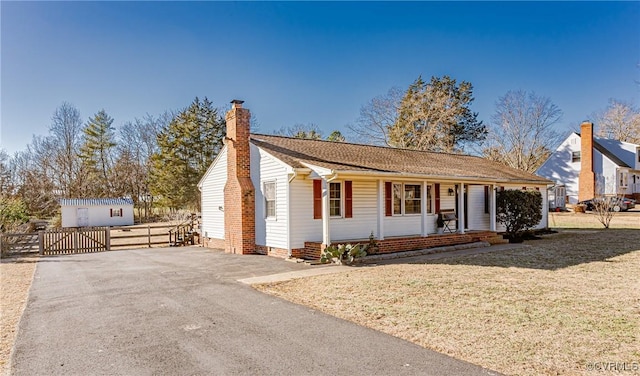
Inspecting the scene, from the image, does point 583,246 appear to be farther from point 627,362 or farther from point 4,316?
point 4,316

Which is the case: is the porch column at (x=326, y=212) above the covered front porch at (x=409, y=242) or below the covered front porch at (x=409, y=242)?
above

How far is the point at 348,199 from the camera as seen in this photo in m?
12.9

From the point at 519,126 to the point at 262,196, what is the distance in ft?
121

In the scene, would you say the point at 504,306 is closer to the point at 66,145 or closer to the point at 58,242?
the point at 58,242

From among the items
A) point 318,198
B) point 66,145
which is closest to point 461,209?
point 318,198

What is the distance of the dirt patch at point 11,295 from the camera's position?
503cm

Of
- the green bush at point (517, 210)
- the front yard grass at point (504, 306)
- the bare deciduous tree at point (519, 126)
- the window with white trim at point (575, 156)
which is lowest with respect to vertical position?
the front yard grass at point (504, 306)

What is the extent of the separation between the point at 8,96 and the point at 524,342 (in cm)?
2022

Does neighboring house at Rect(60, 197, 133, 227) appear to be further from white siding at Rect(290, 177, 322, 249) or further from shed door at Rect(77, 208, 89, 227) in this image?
white siding at Rect(290, 177, 322, 249)

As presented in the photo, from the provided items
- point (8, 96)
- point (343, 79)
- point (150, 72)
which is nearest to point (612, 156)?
point (343, 79)

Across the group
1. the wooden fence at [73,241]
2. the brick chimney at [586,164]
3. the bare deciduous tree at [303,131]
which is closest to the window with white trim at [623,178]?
the brick chimney at [586,164]

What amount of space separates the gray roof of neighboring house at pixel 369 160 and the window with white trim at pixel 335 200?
0.81 metres

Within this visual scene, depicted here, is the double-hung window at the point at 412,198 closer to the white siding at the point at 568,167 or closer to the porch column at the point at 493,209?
the porch column at the point at 493,209

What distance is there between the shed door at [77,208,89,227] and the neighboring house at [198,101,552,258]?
21.9 meters
